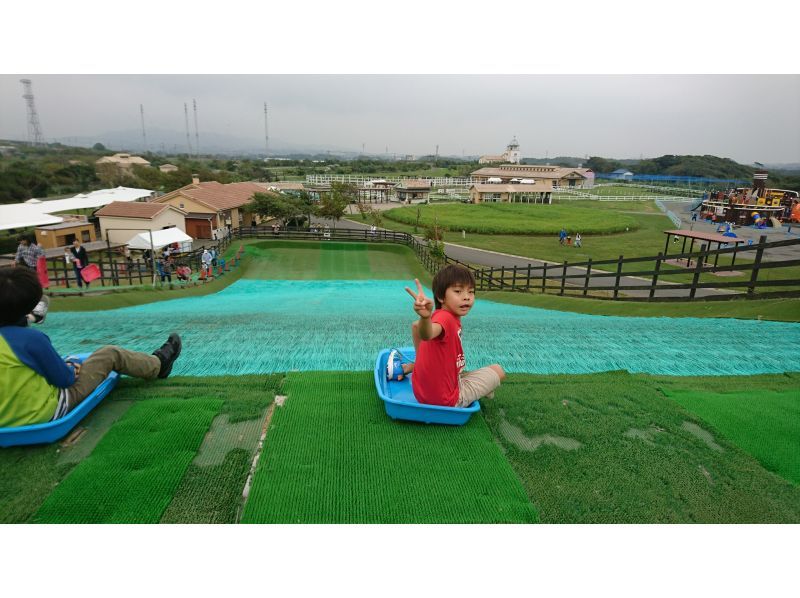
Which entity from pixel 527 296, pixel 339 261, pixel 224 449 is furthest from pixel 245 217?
pixel 224 449

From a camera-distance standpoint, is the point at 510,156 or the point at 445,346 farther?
the point at 510,156

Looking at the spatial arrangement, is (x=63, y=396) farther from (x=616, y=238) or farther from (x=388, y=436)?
(x=616, y=238)

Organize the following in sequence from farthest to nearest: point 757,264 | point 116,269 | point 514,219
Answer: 1. point 514,219
2. point 116,269
3. point 757,264

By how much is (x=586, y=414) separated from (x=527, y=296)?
811 cm

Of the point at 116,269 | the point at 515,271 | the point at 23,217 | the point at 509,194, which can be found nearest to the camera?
the point at 23,217

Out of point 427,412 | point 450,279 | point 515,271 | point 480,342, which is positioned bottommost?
point 515,271

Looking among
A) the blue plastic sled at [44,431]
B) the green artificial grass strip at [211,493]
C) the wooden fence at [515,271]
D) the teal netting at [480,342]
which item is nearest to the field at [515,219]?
the wooden fence at [515,271]

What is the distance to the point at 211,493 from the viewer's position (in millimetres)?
2098

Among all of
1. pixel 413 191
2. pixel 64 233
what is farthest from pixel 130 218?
pixel 413 191

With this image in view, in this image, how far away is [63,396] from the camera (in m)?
2.53

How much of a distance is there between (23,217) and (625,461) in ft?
53.1

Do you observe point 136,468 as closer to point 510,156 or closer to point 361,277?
point 361,277

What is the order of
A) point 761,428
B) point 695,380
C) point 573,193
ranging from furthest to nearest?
point 573,193
point 695,380
point 761,428

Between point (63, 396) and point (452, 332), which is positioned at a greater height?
point (452, 332)
